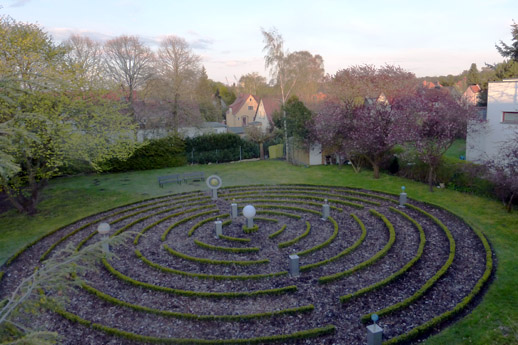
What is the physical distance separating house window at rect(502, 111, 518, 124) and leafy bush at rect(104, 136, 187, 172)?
26334 millimetres

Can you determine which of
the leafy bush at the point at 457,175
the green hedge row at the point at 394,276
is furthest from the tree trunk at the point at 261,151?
the green hedge row at the point at 394,276

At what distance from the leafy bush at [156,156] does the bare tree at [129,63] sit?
7.63 m

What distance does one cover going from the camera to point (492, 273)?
1102 centimetres

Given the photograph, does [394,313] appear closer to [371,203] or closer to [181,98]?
[371,203]

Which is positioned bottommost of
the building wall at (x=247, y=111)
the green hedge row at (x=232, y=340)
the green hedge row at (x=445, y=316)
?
the green hedge row at (x=232, y=340)

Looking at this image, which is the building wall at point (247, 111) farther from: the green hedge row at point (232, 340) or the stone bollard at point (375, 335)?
the stone bollard at point (375, 335)

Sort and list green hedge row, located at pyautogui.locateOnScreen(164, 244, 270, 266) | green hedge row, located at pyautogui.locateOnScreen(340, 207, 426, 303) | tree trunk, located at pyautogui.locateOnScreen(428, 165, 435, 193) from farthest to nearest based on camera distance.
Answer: tree trunk, located at pyautogui.locateOnScreen(428, 165, 435, 193), green hedge row, located at pyautogui.locateOnScreen(164, 244, 270, 266), green hedge row, located at pyautogui.locateOnScreen(340, 207, 426, 303)

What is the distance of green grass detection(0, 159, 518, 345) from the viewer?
335 inches

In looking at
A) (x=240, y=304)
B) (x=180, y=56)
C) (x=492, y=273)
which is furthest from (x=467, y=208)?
(x=180, y=56)

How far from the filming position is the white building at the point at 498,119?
20.9m

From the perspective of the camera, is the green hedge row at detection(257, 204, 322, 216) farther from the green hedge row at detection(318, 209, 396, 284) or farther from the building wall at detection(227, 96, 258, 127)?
the building wall at detection(227, 96, 258, 127)

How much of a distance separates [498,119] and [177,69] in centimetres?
3042

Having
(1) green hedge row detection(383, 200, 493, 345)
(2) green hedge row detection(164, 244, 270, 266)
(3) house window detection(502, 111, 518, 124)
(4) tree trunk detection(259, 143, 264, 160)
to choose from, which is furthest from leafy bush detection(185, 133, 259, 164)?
(1) green hedge row detection(383, 200, 493, 345)

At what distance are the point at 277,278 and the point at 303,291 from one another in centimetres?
110
